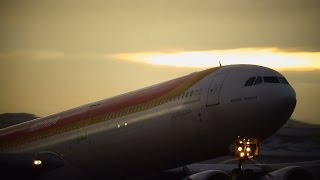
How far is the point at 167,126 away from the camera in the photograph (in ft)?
82.5

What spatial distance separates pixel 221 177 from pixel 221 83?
7.89 meters

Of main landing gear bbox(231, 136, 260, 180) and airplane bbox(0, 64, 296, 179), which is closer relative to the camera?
airplane bbox(0, 64, 296, 179)

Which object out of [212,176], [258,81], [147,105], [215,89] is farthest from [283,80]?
[212,176]

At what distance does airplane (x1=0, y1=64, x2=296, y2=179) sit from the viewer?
75.0ft

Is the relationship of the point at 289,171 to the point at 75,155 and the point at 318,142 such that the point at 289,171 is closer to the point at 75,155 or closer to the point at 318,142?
the point at 75,155

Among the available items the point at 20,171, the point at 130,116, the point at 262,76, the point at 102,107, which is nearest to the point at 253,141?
the point at 262,76

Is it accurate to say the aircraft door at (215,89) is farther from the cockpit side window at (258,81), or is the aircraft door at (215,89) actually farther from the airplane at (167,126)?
the cockpit side window at (258,81)

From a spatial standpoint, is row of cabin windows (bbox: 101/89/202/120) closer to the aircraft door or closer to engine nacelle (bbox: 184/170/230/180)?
the aircraft door

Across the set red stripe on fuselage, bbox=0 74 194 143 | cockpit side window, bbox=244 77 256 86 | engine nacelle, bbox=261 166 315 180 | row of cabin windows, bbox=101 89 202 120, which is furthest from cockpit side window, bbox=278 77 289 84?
engine nacelle, bbox=261 166 315 180

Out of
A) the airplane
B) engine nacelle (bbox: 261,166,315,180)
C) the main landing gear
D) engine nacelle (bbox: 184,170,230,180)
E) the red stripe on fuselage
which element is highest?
the red stripe on fuselage

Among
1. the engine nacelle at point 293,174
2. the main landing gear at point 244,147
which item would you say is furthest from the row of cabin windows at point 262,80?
the engine nacelle at point 293,174

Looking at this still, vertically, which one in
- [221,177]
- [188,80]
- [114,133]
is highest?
[188,80]

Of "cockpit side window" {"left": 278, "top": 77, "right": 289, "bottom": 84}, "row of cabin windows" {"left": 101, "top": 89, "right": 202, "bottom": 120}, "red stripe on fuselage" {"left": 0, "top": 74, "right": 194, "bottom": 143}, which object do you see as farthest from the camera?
"red stripe on fuselage" {"left": 0, "top": 74, "right": 194, "bottom": 143}

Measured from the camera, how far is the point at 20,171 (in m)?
29.5
